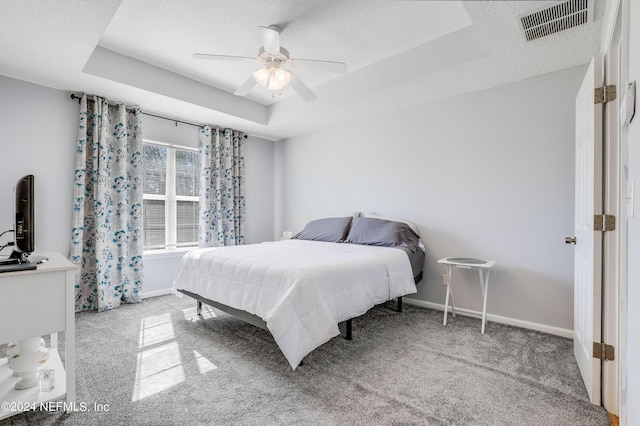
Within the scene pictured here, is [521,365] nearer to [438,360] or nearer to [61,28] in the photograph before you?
[438,360]

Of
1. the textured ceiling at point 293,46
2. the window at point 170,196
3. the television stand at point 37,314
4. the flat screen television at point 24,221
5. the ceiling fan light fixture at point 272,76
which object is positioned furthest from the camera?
the window at point 170,196

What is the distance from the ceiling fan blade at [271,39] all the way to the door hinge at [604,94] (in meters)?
2.05

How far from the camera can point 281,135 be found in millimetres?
4922

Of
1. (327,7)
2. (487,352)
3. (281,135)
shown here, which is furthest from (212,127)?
(487,352)

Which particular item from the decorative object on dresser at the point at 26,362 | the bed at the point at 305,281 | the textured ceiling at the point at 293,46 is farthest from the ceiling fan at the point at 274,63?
the decorative object on dresser at the point at 26,362

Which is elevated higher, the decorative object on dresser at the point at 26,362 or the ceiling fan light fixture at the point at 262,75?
the ceiling fan light fixture at the point at 262,75

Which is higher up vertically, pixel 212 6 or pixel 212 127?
pixel 212 6

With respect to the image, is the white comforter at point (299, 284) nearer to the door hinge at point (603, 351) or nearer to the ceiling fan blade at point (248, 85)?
the door hinge at point (603, 351)

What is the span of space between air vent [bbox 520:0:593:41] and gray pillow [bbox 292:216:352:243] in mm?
2471

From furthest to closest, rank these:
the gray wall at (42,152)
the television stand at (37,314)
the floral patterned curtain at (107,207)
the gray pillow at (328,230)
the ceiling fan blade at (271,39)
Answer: the gray pillow at (328,230) < the floral patterned curtain at (107,207) < the gray wall at (42,152) < the ceiling fan blade at (271,39) < the television stand at (37,314)

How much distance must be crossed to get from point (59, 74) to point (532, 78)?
430 centimetres

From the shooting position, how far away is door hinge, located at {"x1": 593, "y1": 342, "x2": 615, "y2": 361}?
1607 millimetres

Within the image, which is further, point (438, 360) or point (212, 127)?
point (212, 127)

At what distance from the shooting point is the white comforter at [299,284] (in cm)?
191
